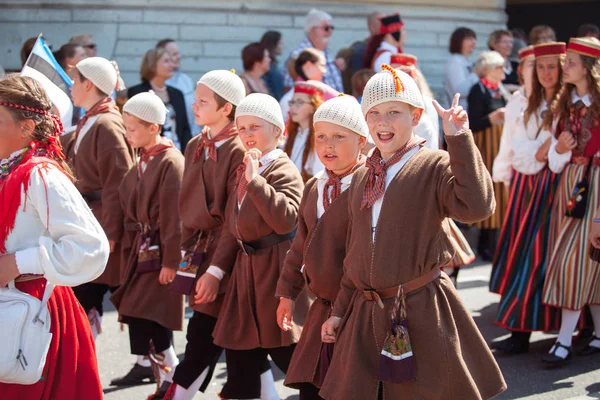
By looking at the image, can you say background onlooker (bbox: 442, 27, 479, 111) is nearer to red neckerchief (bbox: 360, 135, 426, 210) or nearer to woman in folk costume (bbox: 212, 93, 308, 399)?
woman in folk costume (bbox: 212, 93, 308, 399)

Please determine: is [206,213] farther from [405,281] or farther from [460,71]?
[460,71]

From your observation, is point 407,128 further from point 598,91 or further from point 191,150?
point 598,91

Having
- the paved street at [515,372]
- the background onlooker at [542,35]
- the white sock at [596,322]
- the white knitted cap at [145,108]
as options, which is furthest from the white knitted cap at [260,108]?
the background onlooker at [542,35]

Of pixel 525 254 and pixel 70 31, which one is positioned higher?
pixel 70 31

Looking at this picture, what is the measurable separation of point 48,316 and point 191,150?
1985mm

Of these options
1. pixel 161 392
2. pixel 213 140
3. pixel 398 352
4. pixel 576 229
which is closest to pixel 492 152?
pixel 576 229

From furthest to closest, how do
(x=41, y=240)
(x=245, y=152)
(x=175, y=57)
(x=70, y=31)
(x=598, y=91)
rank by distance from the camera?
(x=70, y=31), (x=175, y=57), (x=598, y=91), (x=245, y=152), (x=41, y=240)

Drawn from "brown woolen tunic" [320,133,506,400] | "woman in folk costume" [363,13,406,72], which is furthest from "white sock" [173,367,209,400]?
"woman in folk costume" [363,13,406,72]

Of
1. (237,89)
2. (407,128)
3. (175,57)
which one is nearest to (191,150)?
(237,89)

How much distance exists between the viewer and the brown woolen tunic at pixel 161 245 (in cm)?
562

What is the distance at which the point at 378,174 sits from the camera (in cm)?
384

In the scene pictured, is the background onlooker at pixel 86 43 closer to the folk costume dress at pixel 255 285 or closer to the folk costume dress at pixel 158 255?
the folk costume dress at pixel 158 255

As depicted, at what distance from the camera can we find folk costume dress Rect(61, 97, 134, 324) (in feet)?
20.2

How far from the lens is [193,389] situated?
5199 millimetres
